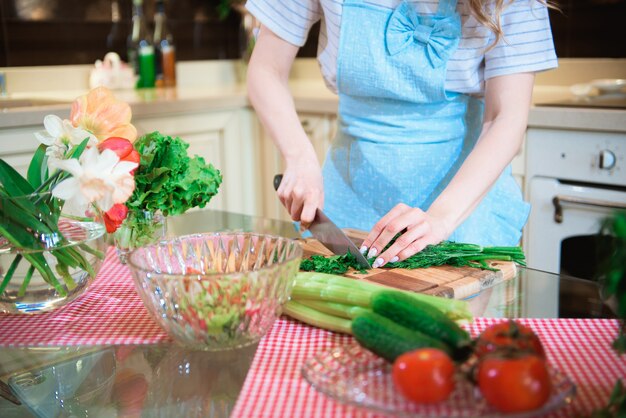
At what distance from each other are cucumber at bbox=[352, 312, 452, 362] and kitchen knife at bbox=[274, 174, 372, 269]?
0.95 feet

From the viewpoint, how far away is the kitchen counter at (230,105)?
1.87 metres

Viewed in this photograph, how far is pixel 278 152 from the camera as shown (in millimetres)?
2605

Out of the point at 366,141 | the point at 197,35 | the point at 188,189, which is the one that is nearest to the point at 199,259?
the point at 188,189

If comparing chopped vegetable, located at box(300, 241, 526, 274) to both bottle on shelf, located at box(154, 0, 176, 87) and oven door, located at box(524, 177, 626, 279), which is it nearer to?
oven door, located at box(524, 177, 626, 279)

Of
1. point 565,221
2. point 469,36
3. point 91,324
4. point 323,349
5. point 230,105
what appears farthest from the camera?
point 230,105

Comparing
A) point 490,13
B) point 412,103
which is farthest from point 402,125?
point 490,13

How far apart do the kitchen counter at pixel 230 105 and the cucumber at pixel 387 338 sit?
53.4 inches

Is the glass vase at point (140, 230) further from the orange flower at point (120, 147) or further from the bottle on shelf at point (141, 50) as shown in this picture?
the bottle on shelf at point (141, 50)

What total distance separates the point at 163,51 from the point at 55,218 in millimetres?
2234

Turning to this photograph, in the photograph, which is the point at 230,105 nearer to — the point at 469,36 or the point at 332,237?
the point at 469,36

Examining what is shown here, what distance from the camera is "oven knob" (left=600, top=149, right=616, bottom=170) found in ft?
6.07

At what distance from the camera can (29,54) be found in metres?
2.74

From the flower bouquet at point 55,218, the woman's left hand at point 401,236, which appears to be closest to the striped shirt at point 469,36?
the woman's left hand at point 401,236

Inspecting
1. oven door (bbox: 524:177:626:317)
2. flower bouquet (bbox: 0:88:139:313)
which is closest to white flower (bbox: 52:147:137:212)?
flower bouquet (bbox: 0:88:139:313)
